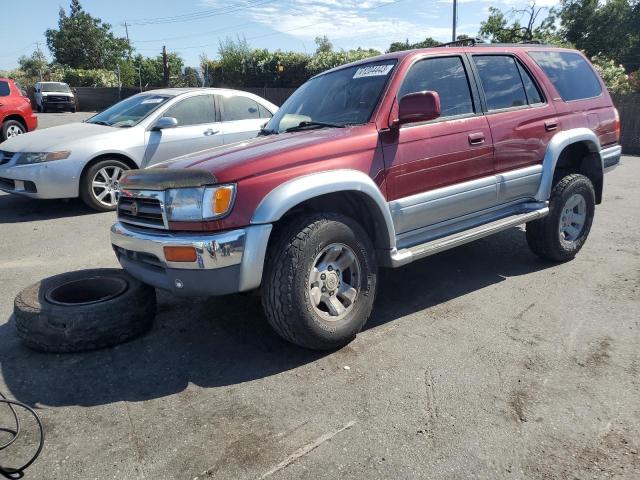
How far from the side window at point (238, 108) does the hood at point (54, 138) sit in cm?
166

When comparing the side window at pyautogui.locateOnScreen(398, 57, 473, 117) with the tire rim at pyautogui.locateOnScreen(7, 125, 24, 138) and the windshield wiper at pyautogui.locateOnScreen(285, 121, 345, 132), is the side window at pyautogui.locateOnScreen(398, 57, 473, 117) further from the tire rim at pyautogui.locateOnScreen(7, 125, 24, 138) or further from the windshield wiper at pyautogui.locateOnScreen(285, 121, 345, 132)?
the tire rim at pyautogui.locateOnScreen(7, 125, 24, 138)

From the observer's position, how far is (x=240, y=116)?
8.12 meters

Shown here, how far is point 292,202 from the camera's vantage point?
10.1ft

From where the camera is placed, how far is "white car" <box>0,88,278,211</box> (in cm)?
684

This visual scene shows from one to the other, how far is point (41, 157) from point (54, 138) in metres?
0.53

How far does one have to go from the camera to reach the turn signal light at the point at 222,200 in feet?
9.72

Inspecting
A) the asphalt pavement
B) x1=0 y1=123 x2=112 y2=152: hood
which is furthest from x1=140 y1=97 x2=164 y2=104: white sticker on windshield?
the asphalt pavement

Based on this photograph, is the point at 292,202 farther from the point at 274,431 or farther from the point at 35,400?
the point at 35,400

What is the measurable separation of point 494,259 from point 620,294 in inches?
48.7

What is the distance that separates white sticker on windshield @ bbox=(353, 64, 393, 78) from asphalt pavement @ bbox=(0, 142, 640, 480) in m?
1.79

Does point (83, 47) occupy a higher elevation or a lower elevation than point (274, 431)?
higher

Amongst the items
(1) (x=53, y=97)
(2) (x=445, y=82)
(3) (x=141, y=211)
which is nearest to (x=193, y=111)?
(2) (x=445, y=82)

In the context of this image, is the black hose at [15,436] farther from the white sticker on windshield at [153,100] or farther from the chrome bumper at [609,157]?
the white sticker on windshield at [153,100]

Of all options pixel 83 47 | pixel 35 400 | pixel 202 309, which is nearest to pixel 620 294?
pixel 202 309
